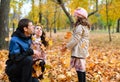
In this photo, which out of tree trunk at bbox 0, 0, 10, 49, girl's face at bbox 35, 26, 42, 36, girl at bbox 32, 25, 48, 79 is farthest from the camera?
tree trunk at bbox 0, 0, 10, 49

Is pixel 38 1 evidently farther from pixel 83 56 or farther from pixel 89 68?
pixel 83 56

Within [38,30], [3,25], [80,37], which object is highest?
[3,25]

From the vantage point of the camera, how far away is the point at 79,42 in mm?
6625

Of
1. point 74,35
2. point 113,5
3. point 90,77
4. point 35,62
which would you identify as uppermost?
point 113,5

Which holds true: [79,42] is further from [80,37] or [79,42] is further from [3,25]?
Answer: [3,25]

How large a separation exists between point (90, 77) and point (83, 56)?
1568mm

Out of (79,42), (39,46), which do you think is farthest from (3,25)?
(39,46)

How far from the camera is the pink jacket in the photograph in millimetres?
6570

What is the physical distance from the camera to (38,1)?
32156 millimetres

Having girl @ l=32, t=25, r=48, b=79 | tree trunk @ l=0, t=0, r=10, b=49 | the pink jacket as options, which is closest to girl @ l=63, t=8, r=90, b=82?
the pink jacket

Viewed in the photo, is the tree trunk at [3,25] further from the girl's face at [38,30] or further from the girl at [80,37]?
the girl's face at [38,30]

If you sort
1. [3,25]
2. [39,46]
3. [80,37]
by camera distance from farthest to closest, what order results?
[3,25] → [80,37] → [39,46]

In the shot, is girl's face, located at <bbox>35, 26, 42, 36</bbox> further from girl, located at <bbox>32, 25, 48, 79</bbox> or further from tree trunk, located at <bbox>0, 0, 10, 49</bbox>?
tree trunk, located at <bbox>0, 0, 10, 49</bbox>

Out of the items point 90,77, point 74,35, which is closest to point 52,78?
point 90,77
